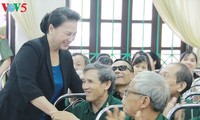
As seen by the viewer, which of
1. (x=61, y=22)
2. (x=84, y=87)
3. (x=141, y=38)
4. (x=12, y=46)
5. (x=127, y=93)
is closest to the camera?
(x=127, y=93)

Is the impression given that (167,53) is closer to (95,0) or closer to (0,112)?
(95,0)

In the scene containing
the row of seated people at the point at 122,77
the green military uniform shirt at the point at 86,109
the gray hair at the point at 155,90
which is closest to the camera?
the gray hair at the point at 155,90

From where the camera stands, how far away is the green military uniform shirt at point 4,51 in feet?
16.1

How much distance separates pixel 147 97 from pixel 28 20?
12.1ft

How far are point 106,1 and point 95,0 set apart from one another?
183 mm

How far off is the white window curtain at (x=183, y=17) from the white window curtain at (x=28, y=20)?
1.86m

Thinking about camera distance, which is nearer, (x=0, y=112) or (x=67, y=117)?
(x=67, y=117)

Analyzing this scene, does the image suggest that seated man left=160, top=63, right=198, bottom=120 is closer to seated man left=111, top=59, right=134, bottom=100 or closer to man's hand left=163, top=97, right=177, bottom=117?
man's hand left=163, top=97, right=177, bottom=117

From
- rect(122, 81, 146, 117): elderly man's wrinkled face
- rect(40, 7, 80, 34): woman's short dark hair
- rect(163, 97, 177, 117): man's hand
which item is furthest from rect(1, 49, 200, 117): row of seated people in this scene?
rect(122, 81, 146, 117): elderly man's wrinkled face

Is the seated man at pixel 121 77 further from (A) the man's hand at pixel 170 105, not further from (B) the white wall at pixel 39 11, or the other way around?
(B) the white wall at pixel 39 11

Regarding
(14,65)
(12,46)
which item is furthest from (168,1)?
(14,65)

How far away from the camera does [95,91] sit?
224cm

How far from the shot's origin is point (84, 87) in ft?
7.50

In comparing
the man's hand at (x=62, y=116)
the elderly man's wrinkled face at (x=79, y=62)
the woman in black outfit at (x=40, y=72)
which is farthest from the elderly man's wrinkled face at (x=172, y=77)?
the elderly man's wrinkled face at (x=79, y=62)
